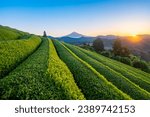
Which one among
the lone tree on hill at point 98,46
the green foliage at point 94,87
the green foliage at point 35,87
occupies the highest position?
the green foliage at point 35,87

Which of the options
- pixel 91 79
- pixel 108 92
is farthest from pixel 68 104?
pixel 91 79

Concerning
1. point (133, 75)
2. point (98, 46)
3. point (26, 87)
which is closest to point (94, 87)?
point (26, 87)

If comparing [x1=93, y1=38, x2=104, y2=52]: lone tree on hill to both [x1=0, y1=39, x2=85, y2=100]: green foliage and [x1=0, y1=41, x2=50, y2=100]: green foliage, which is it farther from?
[x1=0, y1=41, x2=50, y2=100]: green foliage

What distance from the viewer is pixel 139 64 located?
89.3 metres

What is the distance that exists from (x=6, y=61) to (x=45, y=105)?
14366 millimetres

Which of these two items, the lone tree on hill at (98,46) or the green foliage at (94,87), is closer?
the green foliage at (94,87)

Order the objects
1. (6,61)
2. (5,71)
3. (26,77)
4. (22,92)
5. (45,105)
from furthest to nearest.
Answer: (6,61) < (5,71) < (26,77) < (22,92) < (45,105)

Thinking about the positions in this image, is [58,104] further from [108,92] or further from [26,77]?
[108,92]

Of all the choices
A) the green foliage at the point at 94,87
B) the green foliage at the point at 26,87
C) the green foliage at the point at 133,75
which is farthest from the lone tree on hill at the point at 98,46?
the green foliage at the point at 26,87

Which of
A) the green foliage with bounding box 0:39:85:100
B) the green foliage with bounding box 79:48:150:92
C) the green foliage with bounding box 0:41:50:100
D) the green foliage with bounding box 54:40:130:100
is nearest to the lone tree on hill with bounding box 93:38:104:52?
the green foliage with bounding box 79:48:150:92

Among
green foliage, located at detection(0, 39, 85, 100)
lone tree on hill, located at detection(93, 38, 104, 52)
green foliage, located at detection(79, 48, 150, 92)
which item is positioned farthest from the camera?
lone tree on hill, located at detection(93, 38, 104, 52)

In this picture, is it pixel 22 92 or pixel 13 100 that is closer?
pixel 13 100

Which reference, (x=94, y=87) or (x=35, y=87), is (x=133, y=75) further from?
(x=35, y=87)

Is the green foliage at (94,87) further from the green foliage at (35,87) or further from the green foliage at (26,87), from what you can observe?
the green foliage at (26,87)
